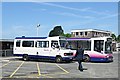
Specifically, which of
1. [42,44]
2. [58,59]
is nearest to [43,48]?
[42,44]

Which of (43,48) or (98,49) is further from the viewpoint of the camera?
(98,49)

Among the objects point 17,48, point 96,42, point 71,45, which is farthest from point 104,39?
point 17,48

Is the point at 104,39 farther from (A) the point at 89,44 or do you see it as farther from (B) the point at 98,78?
(B) the point at 98,78

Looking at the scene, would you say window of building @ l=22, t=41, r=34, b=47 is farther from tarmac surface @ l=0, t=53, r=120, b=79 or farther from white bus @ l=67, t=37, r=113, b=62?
tarmac surface @ l=0, t=53, r=120, b=79

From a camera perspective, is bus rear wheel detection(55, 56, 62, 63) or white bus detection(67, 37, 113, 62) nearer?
bus rear wheel detection(55, 56, 62, 63)

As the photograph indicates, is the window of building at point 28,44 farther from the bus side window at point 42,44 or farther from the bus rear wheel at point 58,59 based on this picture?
the bus rear wheel at point 58,59

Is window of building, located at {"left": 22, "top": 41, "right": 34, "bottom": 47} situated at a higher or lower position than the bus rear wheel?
higher

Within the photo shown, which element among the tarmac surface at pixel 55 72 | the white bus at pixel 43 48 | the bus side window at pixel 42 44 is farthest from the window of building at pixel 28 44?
the tarmac surface at pixel 55 72

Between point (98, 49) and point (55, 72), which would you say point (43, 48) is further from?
point (55, 72)

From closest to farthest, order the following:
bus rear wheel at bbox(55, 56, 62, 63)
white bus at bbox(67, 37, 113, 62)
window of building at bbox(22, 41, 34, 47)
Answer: bus rear wheel at bbox(55, 56, 62, 63) < white bus at bbox(67, 37, 113, 62) < window of building at bbox(22, 41, 34, 47)

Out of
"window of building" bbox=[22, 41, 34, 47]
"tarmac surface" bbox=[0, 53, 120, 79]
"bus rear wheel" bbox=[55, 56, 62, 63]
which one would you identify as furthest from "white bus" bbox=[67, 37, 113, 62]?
"tarmac surface" bbox=[0, 53, 120, 79]

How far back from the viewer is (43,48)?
27422 millimetres

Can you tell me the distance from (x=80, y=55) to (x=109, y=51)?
30.2 feet

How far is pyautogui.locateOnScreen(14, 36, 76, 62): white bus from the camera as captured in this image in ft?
85.4
